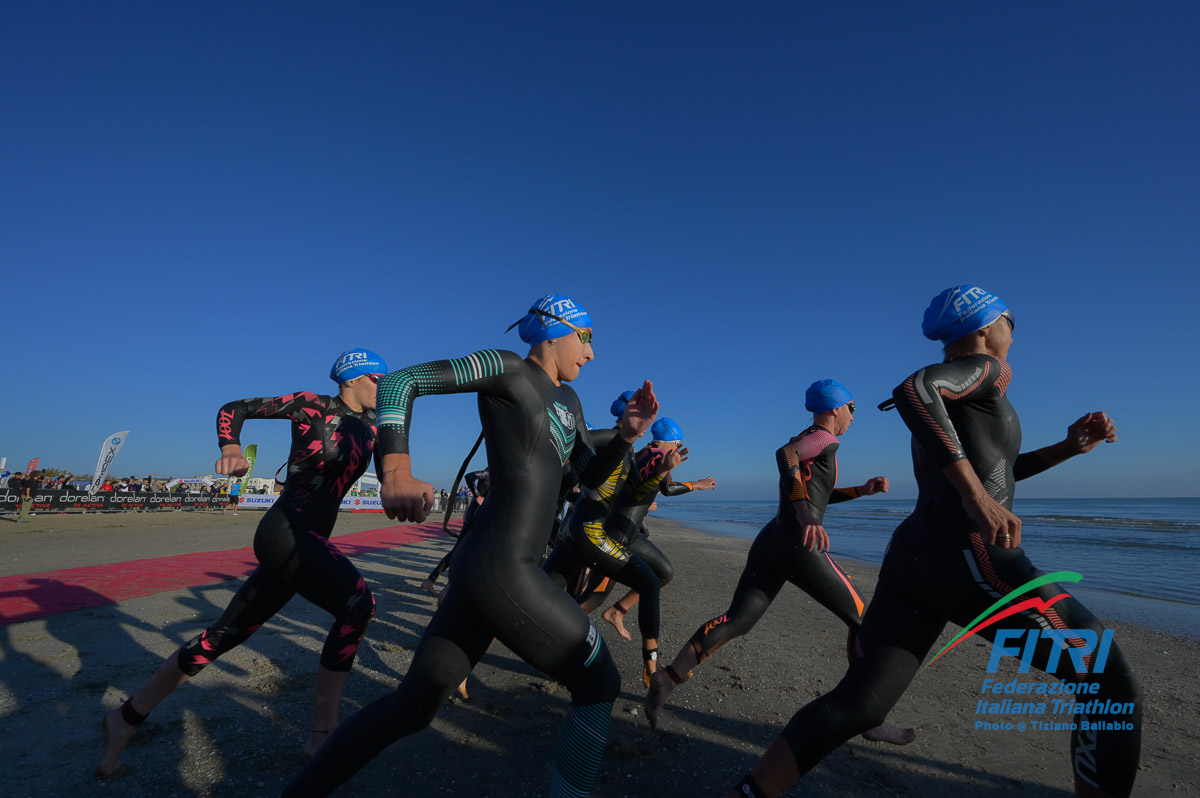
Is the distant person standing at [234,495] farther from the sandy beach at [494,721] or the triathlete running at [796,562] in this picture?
the triathlete running at [796,562]

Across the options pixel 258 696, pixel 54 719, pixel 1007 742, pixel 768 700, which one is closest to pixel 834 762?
pixel 768 700

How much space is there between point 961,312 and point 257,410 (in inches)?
147

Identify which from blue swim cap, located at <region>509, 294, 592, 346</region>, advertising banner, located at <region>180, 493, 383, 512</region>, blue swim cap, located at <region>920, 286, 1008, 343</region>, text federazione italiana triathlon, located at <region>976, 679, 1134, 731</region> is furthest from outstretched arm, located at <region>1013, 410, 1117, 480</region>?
advertising banner, located at <region>180, 493, 383, 512</region>

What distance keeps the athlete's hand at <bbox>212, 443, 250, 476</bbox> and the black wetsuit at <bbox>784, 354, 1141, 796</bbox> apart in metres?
3.05

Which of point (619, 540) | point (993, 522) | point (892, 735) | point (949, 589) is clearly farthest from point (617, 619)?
point (993, 522)

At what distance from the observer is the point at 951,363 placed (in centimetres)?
221

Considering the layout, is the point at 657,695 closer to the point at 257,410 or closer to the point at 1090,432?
the point at 1090,432

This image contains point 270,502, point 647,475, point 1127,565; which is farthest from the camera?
point 270,502

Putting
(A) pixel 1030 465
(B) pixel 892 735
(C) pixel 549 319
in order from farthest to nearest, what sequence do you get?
1. (B) pixel 892 735
2. (A) pixel 1030 465
3. (C) pixel 549 319

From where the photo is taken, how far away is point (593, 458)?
2.57m

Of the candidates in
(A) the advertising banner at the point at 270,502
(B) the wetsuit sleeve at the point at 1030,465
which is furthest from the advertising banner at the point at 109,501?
(B) the wetsuit sleeve at the point at 1030,465

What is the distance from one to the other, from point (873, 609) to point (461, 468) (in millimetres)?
1805

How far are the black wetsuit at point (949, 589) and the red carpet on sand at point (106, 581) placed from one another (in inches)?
288

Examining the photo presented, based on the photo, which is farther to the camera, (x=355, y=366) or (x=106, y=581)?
(x=106, y=581)
